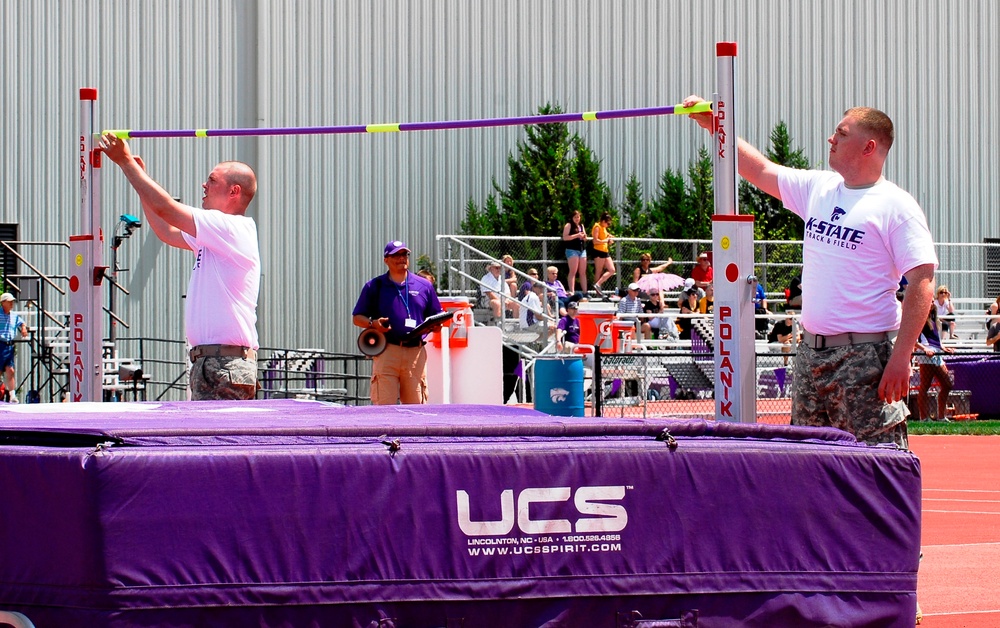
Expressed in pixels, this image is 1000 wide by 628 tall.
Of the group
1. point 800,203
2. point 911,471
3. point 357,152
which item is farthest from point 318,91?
point 911,471

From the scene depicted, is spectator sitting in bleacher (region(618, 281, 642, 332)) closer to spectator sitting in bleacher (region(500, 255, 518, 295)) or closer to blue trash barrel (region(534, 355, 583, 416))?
spectator sitting in bleacher (region(500, 255, 518, 295))

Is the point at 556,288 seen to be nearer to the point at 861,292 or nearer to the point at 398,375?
the point at 398,375

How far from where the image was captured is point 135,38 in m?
22.8

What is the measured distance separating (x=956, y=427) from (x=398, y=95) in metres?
12.8

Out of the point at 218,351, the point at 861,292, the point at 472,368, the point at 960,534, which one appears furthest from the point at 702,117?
the point at 472,368

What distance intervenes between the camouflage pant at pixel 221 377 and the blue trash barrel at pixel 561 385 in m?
7.81

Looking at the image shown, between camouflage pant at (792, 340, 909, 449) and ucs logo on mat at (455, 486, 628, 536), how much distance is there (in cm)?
142

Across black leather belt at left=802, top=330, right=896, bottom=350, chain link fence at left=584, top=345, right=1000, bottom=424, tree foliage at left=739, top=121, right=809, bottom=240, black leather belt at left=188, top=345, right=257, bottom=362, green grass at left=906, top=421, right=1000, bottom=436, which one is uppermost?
tree foliage at left=739, top=121, right=809, bottom=240

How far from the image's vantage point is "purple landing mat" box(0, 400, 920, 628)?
10.9 feet

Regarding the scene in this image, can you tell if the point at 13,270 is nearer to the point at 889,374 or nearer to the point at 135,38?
the point at 135,38

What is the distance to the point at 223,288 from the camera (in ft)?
20.6

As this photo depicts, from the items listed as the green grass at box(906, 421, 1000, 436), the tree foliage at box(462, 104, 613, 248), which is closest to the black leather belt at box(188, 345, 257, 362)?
the green grass at box(906, 421, 1000, 436)

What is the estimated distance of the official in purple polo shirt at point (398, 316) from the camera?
35.9 feet

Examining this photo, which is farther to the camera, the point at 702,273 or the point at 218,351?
the point at 702,273
